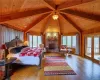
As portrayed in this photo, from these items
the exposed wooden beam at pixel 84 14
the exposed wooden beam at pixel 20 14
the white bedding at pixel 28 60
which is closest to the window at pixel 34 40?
the exposed wooden beam at pixel 20 14

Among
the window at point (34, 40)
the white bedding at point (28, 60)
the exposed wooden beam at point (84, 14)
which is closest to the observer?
the white bedding at point (28, 60)

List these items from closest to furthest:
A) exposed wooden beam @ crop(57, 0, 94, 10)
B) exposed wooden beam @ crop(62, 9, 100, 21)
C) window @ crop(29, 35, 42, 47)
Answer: exposed wooden beam @ crop(57, 0, 94, 10) < exposed wooden beam @ crop(62, 9, 100, 21) < window @ crop(29, 35, 42, 47)

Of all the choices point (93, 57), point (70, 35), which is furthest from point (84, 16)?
point (70, 35)

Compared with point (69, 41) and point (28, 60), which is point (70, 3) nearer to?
point (28, 60)

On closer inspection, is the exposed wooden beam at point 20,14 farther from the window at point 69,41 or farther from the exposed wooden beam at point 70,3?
the window at point 69,41

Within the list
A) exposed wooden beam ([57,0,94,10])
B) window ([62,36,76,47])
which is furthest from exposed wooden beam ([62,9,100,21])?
window ([62,36,76,47])

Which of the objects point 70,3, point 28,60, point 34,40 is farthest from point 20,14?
point 34,40

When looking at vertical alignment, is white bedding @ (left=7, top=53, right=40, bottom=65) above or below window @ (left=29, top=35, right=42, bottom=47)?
below

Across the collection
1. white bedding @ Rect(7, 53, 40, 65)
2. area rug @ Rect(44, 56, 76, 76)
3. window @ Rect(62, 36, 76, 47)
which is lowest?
area rug @ Rect(44, 56, 76, 76)

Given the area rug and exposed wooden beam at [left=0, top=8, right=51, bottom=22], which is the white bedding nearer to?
the area rug

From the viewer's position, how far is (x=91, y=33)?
29.5ft

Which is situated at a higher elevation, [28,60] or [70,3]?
[70,3]

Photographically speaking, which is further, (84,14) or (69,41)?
(69,41)

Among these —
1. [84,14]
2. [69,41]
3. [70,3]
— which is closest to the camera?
[70,3]
